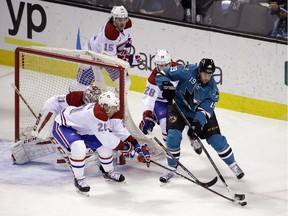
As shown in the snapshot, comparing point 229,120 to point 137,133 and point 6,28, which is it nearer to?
point 137,133

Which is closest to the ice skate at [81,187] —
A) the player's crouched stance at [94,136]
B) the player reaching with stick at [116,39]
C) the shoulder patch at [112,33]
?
the player's crouched stance at [94,136]

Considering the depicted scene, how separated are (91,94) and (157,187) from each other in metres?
0.80

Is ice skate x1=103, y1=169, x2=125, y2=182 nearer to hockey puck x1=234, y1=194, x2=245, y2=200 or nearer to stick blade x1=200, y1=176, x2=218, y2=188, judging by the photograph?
stick blade x1=200, y1=176, x2=218, y2=188

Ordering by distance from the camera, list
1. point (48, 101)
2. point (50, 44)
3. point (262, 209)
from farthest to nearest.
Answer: point (50, 44) → point (48, 101) → point (262, 209)

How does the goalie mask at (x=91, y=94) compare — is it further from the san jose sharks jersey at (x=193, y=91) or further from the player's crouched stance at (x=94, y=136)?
the san jose sharks jersey at (x=193, y=91)

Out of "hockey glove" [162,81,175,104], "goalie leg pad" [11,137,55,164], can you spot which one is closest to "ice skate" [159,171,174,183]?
"hockey glove" [162,81,175,104]

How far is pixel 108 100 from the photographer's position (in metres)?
7.74

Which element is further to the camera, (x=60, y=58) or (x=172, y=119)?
(x=60, y=58)

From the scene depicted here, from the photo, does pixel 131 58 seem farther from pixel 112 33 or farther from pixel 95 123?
pixel 95 123

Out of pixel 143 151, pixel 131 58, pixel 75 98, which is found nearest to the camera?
pixel 143 151

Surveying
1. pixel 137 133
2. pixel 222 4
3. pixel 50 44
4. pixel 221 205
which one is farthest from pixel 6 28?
pixel 221 205

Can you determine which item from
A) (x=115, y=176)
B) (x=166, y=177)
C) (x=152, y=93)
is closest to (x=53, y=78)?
(x=152, y=93)

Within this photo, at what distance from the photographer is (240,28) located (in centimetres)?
960

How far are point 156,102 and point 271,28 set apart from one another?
1.50 meters
